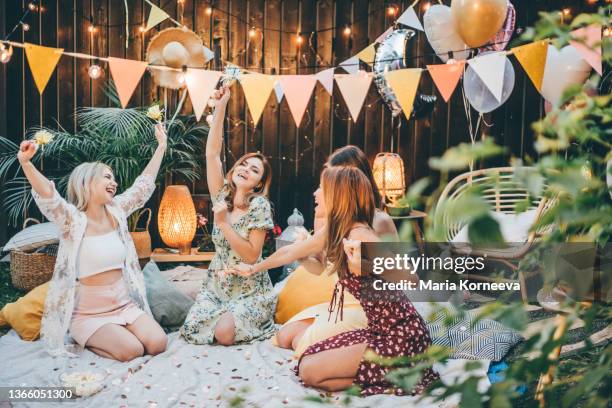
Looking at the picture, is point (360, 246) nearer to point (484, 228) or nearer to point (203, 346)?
point (203, 346)

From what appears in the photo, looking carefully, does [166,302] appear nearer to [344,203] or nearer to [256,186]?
[256,186]

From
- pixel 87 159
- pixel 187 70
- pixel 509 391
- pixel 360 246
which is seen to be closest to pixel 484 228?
pixel 509 391

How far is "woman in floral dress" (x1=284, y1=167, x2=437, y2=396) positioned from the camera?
263 cm

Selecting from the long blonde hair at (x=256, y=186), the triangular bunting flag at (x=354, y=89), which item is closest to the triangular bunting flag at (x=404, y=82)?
the triangular bunting flag at (x=354, y=89)

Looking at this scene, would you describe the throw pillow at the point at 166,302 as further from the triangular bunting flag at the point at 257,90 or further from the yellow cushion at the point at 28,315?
the triangular bunting flag at the point at 257,90

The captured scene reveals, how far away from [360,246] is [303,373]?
65 centimetres

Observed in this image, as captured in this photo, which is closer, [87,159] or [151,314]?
[151,314]

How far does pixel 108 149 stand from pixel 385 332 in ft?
9.62

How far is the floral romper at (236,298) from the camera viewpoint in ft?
11.0

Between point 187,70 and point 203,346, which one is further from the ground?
point 187,70

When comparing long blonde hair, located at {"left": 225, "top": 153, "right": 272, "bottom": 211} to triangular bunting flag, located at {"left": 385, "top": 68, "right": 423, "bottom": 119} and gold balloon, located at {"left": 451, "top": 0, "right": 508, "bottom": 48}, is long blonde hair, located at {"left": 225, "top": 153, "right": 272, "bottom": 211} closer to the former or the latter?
triangular bunting flag, located at {"left": 385, "top": 68, "right": 423, "bottom": 119}

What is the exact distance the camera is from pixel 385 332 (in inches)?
104

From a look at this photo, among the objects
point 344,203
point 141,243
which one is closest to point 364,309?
point 344,203

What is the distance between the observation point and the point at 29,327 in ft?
10.9
